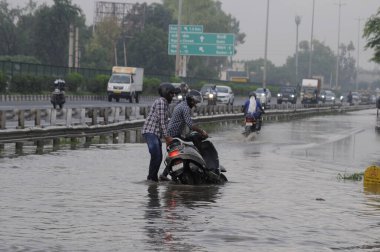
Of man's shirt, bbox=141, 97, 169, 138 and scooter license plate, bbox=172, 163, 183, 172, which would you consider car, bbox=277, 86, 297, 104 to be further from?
scooter license plate, bbox=172, 163, 183, 172

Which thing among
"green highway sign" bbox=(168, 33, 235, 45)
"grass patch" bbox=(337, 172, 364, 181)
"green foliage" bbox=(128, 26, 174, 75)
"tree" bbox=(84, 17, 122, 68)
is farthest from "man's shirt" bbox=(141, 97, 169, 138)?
"tree" bbox=(84, 17, 122, 68)

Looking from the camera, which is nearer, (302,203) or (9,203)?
(9,203)

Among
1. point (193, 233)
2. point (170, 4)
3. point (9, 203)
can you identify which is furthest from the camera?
point (170, 4)

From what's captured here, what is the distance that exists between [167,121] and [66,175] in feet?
7.92

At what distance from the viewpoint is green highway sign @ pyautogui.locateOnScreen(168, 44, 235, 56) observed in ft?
268

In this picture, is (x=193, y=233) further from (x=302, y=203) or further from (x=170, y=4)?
(x=170, y=4)

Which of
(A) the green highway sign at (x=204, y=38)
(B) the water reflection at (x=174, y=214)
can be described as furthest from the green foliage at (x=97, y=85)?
(B) the water reflection at (x=174, y=214)

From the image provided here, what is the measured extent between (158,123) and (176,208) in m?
3.28

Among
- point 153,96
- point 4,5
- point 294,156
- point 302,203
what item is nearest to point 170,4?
point 4,5

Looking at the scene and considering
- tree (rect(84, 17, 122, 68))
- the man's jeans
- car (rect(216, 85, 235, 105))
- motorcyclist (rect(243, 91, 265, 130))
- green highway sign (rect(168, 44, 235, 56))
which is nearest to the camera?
the man's jeans

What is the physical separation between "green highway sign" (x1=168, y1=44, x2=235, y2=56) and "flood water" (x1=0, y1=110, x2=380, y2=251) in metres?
59.9

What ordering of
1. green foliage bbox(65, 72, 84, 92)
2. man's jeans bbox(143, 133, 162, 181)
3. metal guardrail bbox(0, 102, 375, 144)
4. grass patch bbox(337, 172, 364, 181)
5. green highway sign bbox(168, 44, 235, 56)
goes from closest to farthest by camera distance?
man's jeans bbox(143, 133, 162, 181) → grass patch bbox(337, 172, 364, 181) → metal guardrail bbox(0, 102, 375, 144) → green foliage bbox(65, 72, 84, 92) → green highway sign bbox(168, 44, 235, 56)

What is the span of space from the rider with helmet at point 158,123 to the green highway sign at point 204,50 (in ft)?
215

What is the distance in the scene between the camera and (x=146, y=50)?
124m
